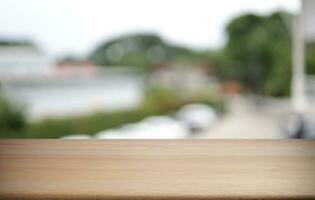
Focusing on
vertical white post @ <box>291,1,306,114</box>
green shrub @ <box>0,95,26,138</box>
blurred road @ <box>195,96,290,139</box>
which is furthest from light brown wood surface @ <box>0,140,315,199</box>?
green shrub @ <box>0,95,26,138</box>

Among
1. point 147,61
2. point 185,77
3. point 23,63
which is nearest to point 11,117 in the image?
point 23,63

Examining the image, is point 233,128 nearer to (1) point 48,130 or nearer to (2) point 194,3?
(2) point 194,3

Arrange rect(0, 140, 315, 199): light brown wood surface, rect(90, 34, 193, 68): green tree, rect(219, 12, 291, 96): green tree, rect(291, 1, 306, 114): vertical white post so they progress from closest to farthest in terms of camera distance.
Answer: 1. rect(0, 140, 315, 199): light brown wood surface
2. rect(291, 1, 306, 114): vertical white post
3. rect(219, 12, 291, 96): green tree
4. rect(90, 34, 193, 68): green tree

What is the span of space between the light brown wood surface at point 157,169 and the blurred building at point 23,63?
18.2 feet

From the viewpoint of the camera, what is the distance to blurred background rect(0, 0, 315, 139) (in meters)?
6.23

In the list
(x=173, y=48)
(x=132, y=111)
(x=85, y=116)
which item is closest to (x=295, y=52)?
(x=173, y=48)

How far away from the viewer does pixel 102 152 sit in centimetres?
45

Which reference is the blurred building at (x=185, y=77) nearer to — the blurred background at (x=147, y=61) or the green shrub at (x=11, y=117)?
the blurred background at (x=147, y=61)

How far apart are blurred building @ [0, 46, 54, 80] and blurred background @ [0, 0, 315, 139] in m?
0.02

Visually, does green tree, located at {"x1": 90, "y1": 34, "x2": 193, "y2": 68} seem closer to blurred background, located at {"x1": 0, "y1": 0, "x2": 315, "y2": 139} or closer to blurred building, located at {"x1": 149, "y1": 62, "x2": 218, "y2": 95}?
blurred background, located at {"x1": 0, "y1": 0, "x2": 315, "y2": 139}

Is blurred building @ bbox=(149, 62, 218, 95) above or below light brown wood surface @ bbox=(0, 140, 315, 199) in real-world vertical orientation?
above

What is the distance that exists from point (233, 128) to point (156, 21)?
6.75 feet

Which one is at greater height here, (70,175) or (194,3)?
(194,3)

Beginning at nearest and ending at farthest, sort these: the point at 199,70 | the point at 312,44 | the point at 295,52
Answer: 1. the point at 312,44
2. the point at 295,52
3. the point at 199,70
